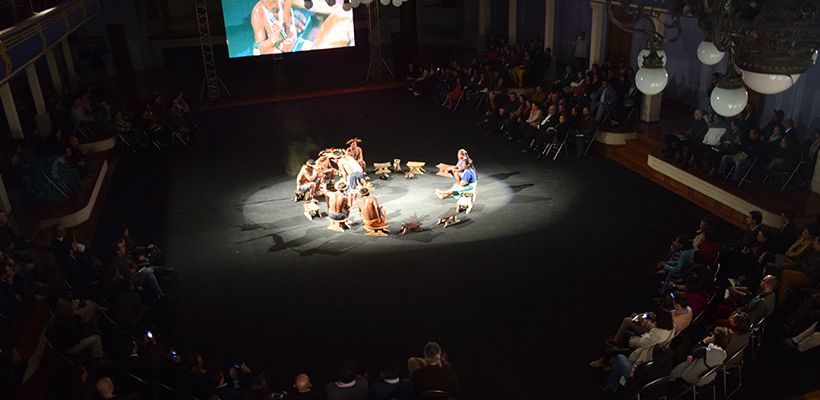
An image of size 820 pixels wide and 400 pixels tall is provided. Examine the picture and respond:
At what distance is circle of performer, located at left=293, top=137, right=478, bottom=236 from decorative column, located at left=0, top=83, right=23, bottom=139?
17.7 feet

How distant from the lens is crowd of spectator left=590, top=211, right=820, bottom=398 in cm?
558

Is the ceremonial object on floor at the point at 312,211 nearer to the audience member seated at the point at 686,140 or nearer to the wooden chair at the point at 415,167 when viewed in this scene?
the wooden chair at the point at 415,167

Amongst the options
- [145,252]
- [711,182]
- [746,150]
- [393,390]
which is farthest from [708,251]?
[145,252]

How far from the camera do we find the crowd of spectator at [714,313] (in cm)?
558

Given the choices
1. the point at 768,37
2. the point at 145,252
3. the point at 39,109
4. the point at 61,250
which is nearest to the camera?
the point at 768,37

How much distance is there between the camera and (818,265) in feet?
21.9

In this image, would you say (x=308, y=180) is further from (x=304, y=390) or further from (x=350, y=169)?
A: (x=304, y=390)

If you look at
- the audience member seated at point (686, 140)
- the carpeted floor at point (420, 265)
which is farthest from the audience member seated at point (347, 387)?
the audience member seated at point (686, 140)

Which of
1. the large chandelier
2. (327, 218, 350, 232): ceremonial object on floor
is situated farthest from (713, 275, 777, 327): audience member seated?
(327, 218, 350, 232): ceremonial object on floor

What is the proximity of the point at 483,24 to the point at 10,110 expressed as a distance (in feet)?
46.2

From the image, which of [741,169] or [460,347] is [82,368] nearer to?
[460,347]

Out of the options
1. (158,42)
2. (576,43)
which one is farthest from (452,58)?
(158,42)

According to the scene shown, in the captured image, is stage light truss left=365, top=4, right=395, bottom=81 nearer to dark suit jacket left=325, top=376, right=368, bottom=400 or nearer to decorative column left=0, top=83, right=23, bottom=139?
decorative column left=0, top=83, right=23, bottom=139

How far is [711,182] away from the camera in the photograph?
998 cm
